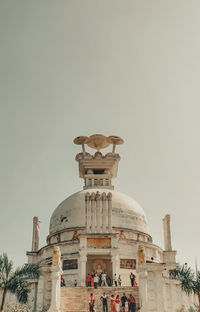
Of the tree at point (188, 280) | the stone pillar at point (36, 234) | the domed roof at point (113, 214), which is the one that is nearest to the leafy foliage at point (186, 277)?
the tree at point (188, 280)

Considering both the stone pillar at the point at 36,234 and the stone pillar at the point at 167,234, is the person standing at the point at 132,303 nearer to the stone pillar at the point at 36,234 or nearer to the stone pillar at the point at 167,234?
the stone pillar at the point at 167,234

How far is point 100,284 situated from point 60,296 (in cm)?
548

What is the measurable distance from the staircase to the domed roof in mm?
14365

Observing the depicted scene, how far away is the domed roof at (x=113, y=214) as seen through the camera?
162ft

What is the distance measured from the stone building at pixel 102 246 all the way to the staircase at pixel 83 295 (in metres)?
0.08

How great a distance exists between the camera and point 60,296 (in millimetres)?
33594

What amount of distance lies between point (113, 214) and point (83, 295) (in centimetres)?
1626

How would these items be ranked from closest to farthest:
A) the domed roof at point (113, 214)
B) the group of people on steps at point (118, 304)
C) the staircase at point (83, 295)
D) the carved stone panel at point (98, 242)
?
the group of people on steps at point (118, 304) → the staircase at point (83, 295) → the carved stone panel at point (98, 242) → the domed roof at point (113, 214)

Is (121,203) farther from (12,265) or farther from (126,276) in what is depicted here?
(12,265)

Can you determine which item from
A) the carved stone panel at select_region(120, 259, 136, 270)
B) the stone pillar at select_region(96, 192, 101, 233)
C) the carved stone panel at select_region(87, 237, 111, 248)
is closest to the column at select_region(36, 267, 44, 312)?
the carved stone panel at select_region(87, 237, 111, 248)

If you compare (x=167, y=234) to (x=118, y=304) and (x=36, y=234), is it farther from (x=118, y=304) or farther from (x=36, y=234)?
(x=118, y=304)

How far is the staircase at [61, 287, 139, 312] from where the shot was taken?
3259cm

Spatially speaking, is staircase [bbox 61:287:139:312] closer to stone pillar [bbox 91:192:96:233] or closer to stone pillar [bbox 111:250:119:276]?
stone pillar [bbox 111:250:119:276]

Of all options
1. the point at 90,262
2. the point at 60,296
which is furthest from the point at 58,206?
the point at 60,296
